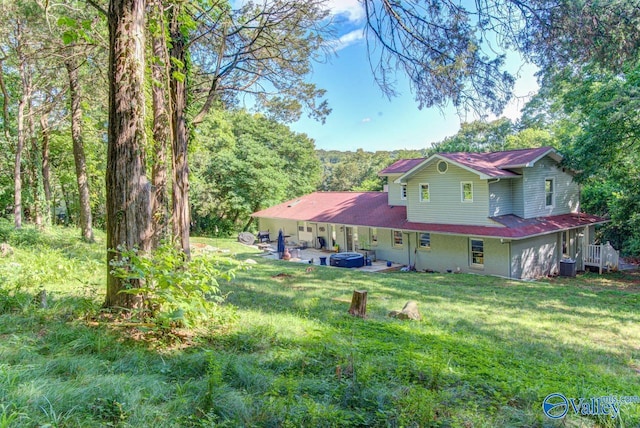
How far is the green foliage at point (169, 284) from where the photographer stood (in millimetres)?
3609

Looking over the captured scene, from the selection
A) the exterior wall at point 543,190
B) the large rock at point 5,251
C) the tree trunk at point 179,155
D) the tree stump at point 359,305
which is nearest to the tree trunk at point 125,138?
the tree trunk at point 179,155

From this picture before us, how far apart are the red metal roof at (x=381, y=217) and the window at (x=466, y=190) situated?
122 centimetres

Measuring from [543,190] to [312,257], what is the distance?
39.2 feet

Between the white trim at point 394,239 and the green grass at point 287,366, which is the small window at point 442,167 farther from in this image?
the green grass at point 287,366

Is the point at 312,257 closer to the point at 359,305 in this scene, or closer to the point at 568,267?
the point at 568,267

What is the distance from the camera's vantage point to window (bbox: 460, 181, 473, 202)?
1600cm

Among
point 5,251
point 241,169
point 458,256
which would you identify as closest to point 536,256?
point 458,256

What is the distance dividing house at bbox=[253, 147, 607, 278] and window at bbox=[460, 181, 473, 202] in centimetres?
4

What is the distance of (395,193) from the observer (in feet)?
69.8

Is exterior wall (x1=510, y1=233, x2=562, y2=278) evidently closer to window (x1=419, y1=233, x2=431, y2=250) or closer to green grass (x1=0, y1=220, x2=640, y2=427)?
window (x1=419, y1=233, x2=431, y2=250)

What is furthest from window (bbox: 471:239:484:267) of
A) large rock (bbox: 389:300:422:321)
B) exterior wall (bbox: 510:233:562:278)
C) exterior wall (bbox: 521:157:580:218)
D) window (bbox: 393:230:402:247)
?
large rock (bbox: 389:300:422:321)

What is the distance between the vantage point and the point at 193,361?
3330 mm

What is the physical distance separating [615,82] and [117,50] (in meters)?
16.5

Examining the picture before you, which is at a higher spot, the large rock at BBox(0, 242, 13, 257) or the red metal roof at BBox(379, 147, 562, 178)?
the red metal roof at BBox(379, 147, 562, 178)
